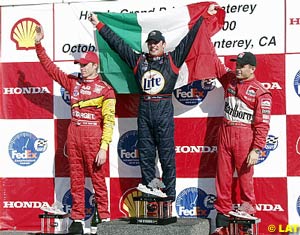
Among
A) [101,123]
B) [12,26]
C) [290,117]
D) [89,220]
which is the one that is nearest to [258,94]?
[290,117]

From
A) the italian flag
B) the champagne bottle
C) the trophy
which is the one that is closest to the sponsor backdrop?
the italian flag

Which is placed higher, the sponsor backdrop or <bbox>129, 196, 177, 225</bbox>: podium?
the sponsor backdrop

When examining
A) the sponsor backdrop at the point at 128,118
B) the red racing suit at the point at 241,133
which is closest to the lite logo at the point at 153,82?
the sponsor backdrop at the point at 128,118

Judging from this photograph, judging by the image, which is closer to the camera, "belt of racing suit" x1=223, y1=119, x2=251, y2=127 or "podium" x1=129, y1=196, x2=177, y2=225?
"podium" x1=129, y1=196, x2=177, y2=225

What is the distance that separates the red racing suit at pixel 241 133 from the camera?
268 inches

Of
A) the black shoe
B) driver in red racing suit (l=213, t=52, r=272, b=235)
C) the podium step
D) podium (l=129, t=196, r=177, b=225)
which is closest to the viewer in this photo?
the podium step

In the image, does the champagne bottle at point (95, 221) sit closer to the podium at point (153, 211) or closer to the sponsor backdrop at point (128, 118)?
the sponsor backdrop at point (128, 118)

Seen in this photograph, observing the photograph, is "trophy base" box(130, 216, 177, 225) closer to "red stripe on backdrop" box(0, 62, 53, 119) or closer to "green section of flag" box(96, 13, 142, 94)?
"green section of flag" box(96, 13, 142, 94)

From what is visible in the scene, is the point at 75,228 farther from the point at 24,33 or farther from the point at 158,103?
the point at 24,33

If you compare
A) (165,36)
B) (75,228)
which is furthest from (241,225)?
(165,36)

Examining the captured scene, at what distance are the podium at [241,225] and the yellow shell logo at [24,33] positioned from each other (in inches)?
108

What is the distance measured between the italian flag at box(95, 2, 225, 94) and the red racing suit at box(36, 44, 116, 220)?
0.27 meters

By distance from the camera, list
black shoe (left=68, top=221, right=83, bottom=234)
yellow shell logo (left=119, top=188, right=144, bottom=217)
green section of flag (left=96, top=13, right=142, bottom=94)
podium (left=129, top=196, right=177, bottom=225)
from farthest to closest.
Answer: yellow shell logo (left=119, top=188, right=144, bottom=217) → green section of flag (left=96, top=13, right=142, bottom=94) → black shoe (left=68, top=221, right=83, bottom=234) → podium (left=129, top=196, right=177, bottom=225)

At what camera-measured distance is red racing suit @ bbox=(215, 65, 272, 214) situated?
680cm
